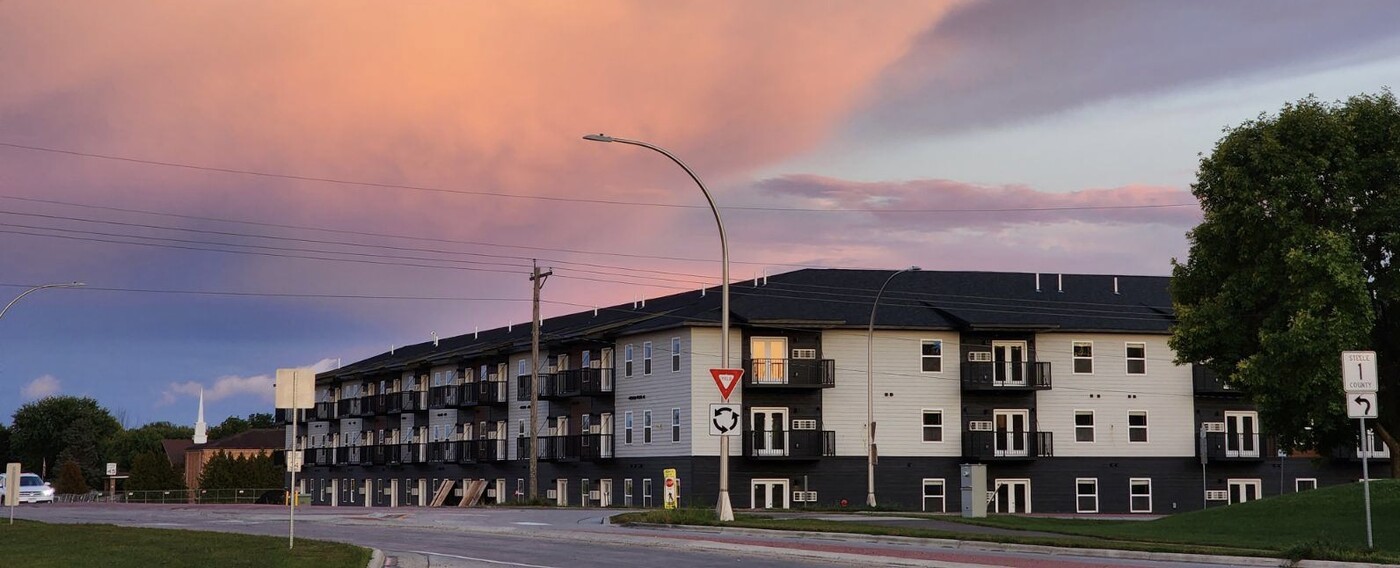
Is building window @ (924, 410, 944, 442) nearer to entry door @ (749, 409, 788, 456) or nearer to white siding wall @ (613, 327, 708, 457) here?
entry door @ (749, 409, 788, 456)

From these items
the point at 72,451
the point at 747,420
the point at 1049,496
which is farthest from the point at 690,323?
the point at 72,451

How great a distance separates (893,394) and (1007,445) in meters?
5.68

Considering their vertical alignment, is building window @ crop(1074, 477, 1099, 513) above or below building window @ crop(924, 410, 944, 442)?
below

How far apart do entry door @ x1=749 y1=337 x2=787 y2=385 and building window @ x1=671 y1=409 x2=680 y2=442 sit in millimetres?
3793

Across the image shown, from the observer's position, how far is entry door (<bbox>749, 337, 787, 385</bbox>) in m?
64.0

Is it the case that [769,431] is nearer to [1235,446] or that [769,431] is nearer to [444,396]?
[1235,446]

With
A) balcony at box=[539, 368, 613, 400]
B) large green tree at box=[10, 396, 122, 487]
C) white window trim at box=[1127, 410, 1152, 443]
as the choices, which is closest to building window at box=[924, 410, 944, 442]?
white window trim at box=[1127, 410, 1152, 443]

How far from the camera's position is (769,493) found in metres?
64.2

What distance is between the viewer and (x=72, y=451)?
498 feet

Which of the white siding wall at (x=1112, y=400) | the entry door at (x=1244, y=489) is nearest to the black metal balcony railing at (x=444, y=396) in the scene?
the white siding wall at (x=1112, y=400)

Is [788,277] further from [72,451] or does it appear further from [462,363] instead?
[72,451]

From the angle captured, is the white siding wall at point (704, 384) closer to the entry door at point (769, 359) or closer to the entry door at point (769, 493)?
the entry door at point (769, 359)

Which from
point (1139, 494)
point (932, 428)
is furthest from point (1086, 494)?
point (932, 428)

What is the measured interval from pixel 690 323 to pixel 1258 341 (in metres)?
25.2
